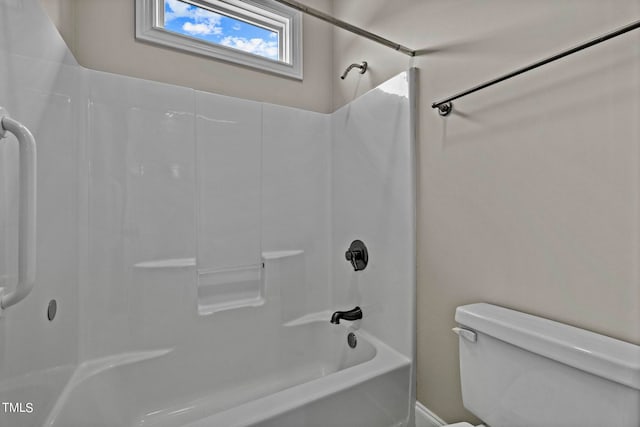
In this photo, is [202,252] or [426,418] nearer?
[426,418]

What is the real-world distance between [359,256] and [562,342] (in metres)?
1.02

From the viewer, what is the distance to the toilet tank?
679 millimetres

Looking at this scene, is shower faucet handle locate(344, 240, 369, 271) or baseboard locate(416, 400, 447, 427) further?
shower faucet handle locate(344, 240, 369, 271)

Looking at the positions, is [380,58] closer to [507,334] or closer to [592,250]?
[592,250]

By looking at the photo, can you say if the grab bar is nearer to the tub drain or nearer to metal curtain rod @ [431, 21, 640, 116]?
metal curtain rod @ [431, 21, 640, 116]

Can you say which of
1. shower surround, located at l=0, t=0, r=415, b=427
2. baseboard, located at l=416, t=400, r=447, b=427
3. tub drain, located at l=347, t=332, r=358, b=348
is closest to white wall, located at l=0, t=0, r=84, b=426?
shower surround, located at l=0, t=0, r=415, b=427

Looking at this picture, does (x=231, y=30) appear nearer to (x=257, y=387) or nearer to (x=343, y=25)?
(x=343, y=25)

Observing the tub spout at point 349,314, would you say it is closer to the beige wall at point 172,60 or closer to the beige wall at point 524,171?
the beige wall at point 524,171

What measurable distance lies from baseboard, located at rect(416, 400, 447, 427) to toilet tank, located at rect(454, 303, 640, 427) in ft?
1.15

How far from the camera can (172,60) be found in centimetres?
173

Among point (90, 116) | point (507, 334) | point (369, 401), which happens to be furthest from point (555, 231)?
point (90, 116)

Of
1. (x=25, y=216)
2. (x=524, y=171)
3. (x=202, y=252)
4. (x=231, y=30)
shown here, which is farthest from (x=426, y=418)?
(x=231, y=30)

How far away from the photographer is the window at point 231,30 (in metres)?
1.70

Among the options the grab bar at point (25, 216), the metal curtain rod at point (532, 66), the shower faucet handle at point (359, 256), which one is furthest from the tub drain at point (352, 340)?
the grab bar at point (25, 216)
